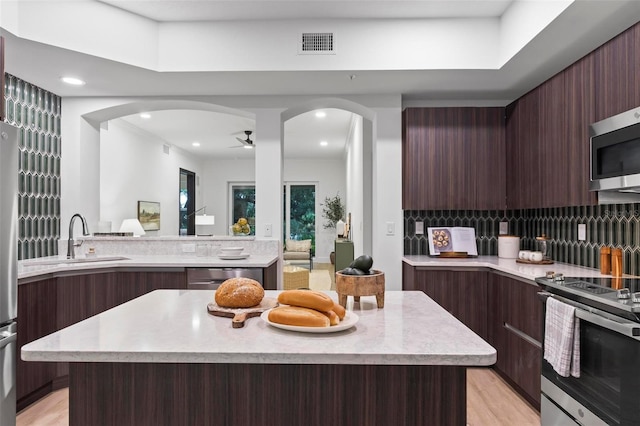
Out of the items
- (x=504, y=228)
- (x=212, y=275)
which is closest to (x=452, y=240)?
(x=504, y=228)

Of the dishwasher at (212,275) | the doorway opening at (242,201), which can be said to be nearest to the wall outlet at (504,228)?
the dishwasher at (212,275)

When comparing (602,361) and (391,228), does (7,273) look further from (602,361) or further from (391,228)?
(391,228)

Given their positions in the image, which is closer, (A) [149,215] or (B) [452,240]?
(B) [452,240]

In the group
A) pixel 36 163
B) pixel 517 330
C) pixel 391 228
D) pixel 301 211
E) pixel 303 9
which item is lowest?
pixel 517 330

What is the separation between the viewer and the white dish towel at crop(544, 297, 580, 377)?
74.0 inches

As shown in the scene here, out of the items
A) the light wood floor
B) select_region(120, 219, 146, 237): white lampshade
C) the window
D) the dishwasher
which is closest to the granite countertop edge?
the light wood floor

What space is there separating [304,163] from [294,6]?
25.7ft

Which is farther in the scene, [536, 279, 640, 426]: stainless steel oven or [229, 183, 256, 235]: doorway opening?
[229, 183, 256, 235]: doorway opening

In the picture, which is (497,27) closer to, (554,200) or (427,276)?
(554,200)

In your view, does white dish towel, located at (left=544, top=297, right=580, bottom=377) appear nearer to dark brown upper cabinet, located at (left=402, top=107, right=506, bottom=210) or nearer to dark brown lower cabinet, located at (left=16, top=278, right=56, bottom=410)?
dark brown upper cabinet, located at (left=402, top=107, right=506, bottom=210)

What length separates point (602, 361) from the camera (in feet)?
5.74

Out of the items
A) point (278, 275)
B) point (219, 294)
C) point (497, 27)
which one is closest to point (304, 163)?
point (278, 275)

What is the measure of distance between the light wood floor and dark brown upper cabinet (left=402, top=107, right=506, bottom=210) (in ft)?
4.89

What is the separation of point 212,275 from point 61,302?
3.38 feet
